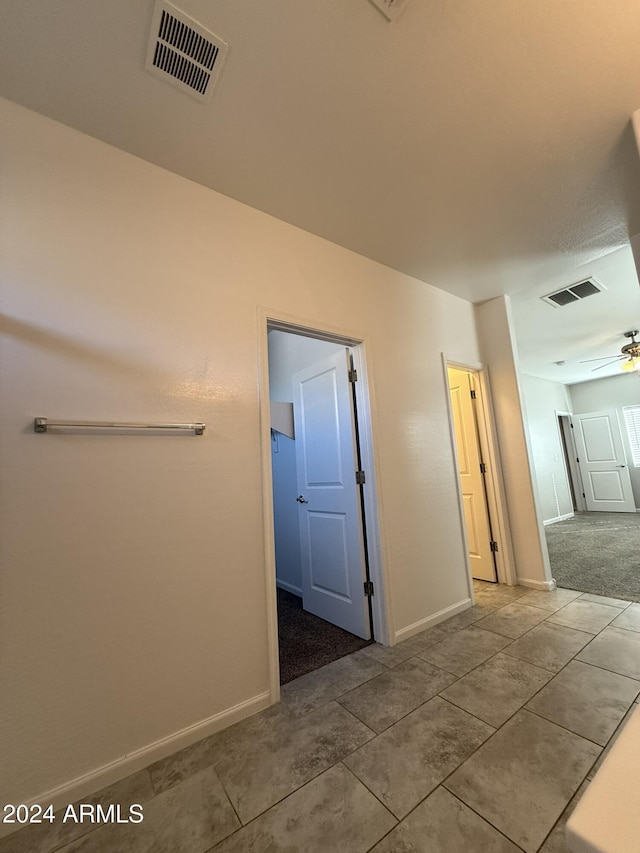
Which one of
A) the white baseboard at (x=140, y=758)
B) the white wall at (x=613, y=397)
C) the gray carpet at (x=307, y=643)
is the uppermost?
the white wall at (x=613, y=397)

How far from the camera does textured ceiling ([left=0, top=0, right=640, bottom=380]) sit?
1.26 metres

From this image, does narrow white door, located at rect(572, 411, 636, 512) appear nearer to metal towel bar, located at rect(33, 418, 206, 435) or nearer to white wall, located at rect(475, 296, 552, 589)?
white wall, located at rect(475, 296, 552, 589)

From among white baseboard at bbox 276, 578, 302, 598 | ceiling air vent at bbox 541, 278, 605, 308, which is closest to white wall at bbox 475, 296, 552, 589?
ceiling air vent at bbox 541, 278, 605, 308

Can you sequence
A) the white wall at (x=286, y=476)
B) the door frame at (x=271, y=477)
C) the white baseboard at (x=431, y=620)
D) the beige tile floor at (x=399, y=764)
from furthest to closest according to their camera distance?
the white wall at (x=286, y=476) → the white baseboard at (x=431, y=620) → the door frame at (x=271, y=477) → the beige tile floor at (x=399, y=764)

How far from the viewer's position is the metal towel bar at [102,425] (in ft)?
4.41

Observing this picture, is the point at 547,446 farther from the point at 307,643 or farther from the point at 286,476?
the point at 307,643

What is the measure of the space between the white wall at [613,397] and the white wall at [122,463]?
766cm

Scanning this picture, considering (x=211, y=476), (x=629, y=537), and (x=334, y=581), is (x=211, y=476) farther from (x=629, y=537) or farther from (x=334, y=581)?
(x=629, y=537)

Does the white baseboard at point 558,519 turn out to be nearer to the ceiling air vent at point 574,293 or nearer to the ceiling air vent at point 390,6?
the ceiling air vent at point 574,293

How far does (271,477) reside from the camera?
1.90 m

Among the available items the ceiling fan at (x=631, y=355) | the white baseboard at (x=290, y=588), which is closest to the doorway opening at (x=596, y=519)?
the ceiling fan at (x=631, y=355)

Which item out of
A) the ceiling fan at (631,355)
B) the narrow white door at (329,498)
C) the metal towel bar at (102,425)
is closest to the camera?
the metal towel bar at (102,425)

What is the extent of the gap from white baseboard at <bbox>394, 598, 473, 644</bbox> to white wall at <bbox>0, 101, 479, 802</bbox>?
1.04m

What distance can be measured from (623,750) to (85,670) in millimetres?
1672
